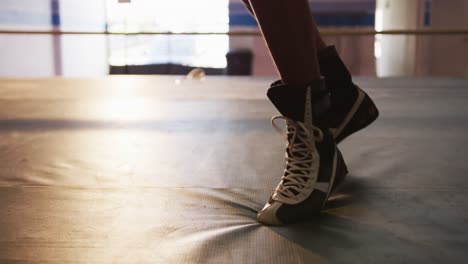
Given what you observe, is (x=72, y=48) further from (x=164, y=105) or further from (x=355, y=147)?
(x=355, y=147)

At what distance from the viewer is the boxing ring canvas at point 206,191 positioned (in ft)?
2.05

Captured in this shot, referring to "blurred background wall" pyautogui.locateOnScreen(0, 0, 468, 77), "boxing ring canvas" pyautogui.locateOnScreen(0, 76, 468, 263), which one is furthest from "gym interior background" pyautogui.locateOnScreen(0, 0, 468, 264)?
"blurred background wall" pyautogui.locateOnScreen(0, 0, 468, 77)

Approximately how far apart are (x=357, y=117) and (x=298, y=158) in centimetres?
21

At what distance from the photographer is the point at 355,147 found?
118 centimetres

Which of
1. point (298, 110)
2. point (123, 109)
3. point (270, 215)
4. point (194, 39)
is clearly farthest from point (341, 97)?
point (194, 39)

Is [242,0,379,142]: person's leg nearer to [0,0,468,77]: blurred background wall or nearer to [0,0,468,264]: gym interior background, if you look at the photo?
[0,0,468,264]: gym interior background

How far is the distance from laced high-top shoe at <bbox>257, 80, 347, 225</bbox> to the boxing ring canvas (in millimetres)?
23

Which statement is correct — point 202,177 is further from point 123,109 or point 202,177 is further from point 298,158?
point 123,109

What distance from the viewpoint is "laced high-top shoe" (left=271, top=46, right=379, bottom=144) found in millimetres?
903

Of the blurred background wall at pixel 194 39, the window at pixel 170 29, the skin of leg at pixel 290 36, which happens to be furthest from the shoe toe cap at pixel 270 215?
the window at pixel 170 29

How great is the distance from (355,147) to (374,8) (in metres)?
5.87

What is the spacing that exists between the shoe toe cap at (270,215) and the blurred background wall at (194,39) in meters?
3.87

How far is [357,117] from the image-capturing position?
92 cm

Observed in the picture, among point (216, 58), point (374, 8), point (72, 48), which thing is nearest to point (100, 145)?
point (72, 48)
